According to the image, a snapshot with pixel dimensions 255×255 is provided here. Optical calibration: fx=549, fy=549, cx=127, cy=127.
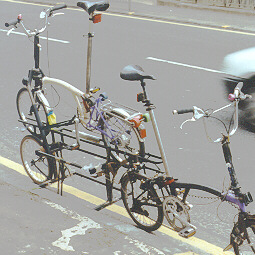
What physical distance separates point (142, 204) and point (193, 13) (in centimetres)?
1255

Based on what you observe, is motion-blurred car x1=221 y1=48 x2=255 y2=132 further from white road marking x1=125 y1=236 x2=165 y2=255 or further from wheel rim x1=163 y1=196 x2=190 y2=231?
white road marking x1=125 y1=236 x2=165 y2=255

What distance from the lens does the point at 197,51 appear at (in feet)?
42.1

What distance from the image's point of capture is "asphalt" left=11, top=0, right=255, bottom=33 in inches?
619

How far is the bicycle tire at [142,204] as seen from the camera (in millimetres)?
5246

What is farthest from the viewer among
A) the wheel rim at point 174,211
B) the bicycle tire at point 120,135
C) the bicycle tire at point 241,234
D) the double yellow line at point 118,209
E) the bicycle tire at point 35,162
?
the bicycle tire at point 35,162

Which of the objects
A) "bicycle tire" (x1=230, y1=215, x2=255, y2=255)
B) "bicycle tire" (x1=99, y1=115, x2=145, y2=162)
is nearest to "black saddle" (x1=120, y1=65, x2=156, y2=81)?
"bicycle tire" (x1=99, y1=115, x2=145, y2=162)

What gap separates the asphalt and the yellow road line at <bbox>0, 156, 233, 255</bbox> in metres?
9.72

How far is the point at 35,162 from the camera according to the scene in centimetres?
642

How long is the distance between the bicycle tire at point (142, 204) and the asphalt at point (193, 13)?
10.4 meters

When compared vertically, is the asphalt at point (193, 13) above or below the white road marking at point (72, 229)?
above

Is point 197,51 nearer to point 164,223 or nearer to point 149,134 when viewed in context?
point 149,134

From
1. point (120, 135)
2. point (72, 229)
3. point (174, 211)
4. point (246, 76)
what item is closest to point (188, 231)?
point (174, 211)

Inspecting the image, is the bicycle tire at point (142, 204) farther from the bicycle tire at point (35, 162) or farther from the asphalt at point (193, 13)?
the asphalt at point (193, 13)

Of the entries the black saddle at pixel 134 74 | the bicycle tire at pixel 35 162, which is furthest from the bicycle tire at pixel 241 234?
the bicycle tire at pixel 35 162
